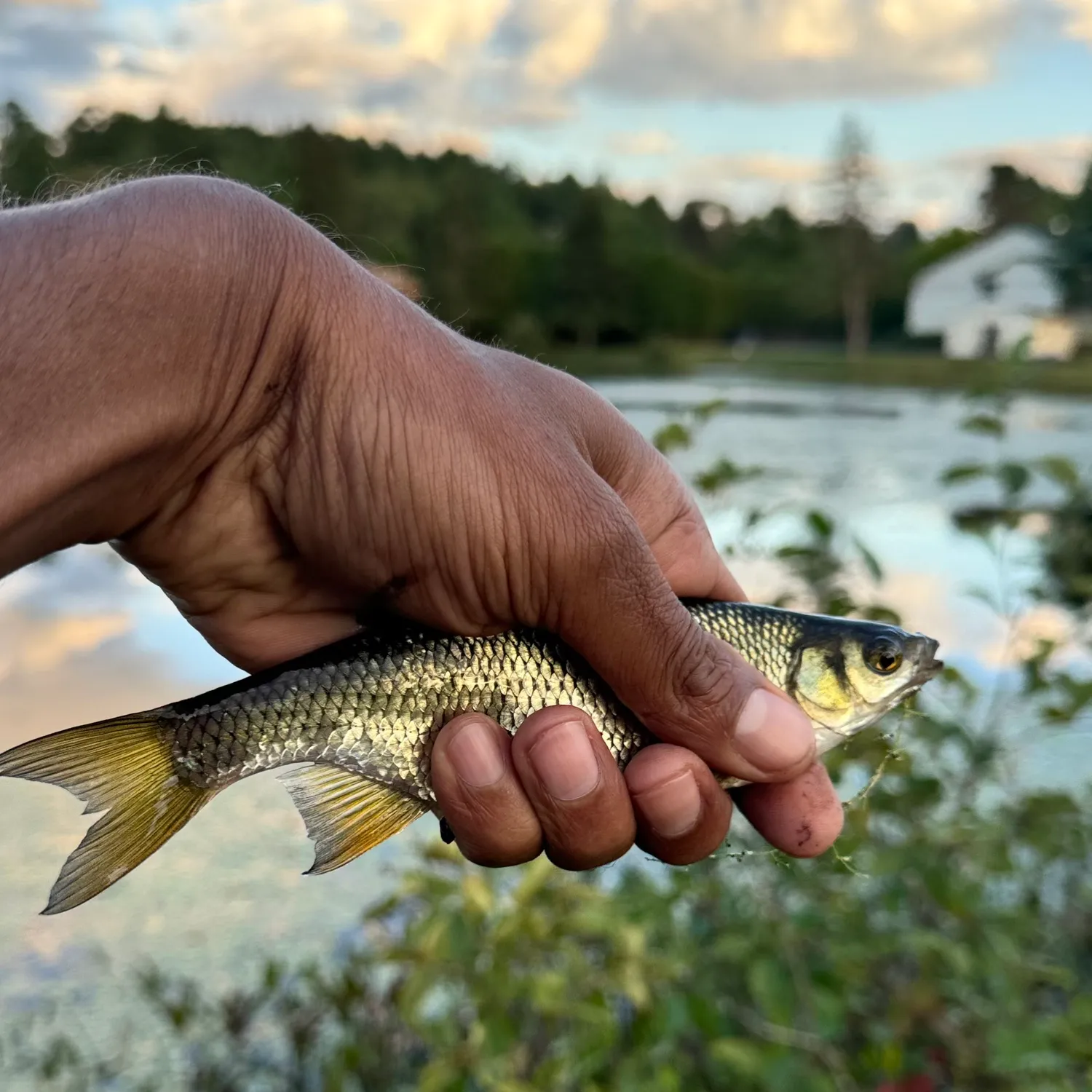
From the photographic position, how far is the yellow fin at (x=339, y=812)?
6.50 ft

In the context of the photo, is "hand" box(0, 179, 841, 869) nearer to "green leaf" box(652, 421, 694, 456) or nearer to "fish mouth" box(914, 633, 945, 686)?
"fish mouth" box(914, 633, 945, 686)

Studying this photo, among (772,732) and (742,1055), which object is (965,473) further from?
(742,1055)

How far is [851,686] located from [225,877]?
3100mm

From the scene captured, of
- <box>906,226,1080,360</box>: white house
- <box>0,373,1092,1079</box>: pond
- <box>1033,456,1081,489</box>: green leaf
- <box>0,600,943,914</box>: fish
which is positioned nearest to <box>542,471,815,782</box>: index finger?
<box>0,600,943,914</box>: fish

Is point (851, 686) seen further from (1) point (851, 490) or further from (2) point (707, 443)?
(2) point (707, 443)

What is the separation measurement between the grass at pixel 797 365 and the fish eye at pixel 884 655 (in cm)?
1928

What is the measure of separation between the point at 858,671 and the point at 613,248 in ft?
126

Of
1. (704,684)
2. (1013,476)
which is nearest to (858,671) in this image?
(704,684)

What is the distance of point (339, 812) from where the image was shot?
199cm

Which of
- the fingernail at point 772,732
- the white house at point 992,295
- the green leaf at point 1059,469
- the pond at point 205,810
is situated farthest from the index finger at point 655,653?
the white house at point 992,295

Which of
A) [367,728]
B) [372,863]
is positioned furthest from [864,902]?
[372,863]

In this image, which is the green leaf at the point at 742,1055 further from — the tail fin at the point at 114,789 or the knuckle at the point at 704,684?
the tail fin at the point at 114,789

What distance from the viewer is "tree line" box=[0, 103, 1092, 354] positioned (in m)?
31.1

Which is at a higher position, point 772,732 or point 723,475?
point 723,475
